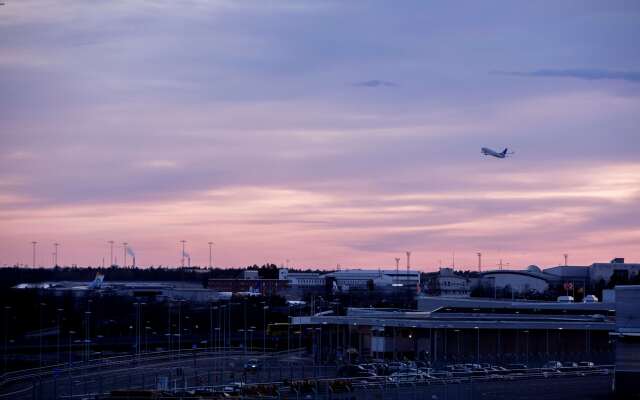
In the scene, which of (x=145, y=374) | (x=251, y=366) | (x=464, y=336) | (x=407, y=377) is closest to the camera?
(x=407, y=377)

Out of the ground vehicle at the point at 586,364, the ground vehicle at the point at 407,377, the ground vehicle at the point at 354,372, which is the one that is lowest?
the ground vehicle at the point at 586,364

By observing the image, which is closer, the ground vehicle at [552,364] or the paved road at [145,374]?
the paved road at [145,374]

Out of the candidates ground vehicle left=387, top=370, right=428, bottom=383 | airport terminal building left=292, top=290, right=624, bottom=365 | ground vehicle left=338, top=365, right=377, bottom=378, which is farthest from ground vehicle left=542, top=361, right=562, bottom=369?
ground vehicle left=387, top=370, right=428, bottom=383

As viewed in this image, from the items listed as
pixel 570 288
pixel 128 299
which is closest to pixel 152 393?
pixel 128 299

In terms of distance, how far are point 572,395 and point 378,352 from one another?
3160cm

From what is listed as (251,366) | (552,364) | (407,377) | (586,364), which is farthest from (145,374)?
(586,364)

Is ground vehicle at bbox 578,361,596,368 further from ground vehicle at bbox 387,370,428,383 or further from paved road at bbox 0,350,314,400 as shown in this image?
paved road at bbox 0,350,314,400

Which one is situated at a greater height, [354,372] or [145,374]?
[145,374]

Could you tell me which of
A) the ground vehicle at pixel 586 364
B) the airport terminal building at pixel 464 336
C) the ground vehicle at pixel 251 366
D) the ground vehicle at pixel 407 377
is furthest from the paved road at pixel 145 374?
the ground vehicle at pixel 586 364

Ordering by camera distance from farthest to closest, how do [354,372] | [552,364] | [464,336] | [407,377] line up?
[464,336] → [552,364] → [354,372] → [407,377]

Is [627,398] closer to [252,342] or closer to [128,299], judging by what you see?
[252,342]

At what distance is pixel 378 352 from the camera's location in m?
78.2

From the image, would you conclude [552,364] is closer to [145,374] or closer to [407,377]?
[407,377]

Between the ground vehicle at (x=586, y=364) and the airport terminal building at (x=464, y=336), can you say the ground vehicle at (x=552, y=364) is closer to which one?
the ground vehicle at (x=586, y=364)
